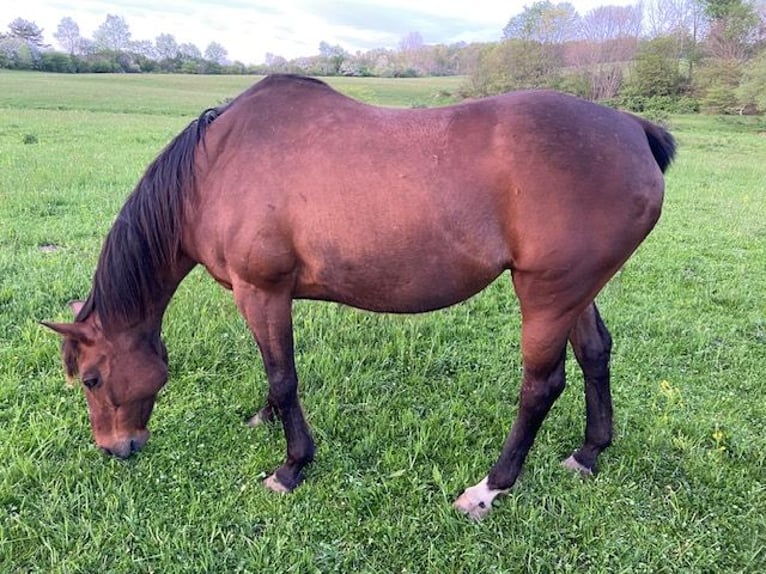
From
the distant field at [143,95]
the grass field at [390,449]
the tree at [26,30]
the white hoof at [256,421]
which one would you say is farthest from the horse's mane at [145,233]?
the tree at [26,30]

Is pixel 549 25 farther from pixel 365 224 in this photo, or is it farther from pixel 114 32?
pixel 114 32

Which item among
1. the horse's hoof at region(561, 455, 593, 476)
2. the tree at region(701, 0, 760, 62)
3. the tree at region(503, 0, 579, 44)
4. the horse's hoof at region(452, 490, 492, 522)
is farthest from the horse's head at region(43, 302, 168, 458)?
the tree at region(701, 0, 760, 62)

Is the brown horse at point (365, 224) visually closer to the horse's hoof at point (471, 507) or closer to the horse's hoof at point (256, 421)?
the horse's hoof at point (471, 507)

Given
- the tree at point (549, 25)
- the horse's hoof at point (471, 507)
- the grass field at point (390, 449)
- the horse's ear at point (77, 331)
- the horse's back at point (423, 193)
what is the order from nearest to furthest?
the horse's back at point (423, 193) < the grass field at point (390, 449) < the horse's ear at point (77, 331) < the horse's hoof at point (471, 507) < the tree at point (549, 25)

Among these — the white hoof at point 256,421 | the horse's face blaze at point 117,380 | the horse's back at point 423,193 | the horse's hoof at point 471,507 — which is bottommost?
the horse's hoof at point 471,507

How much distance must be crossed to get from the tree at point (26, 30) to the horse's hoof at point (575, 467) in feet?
298

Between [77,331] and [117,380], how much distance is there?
0.97 ft

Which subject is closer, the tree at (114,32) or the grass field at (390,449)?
the grass field at (390,449)

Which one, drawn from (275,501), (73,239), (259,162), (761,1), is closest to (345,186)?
(259,162)

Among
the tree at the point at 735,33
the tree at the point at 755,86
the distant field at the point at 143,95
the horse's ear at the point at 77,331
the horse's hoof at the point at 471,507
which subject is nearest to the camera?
the horse's ear at the point at 77,331

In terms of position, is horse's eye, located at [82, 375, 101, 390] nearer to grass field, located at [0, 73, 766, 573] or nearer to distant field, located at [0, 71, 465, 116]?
grass field, located at [0, 73, 766, 573]

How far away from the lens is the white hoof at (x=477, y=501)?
8.57ft

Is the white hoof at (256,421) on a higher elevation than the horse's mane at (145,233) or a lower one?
lower

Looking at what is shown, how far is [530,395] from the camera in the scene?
260 centimetres
